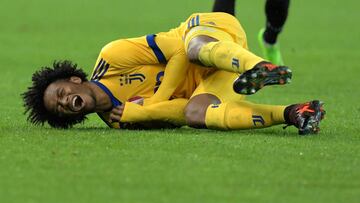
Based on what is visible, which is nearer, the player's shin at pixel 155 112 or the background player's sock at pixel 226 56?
the background player's sock at pixel 226 56

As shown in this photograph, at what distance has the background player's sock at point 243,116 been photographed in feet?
22.5

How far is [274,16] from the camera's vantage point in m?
10.7

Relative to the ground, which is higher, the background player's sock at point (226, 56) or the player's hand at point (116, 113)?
the background player's sock at point (226, 56)

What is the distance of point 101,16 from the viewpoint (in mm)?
19688

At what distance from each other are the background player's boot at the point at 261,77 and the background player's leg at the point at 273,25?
13.8 feet

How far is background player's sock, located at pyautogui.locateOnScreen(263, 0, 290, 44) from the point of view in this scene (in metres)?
10.5

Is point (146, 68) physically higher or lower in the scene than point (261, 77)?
lower

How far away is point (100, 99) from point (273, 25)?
14.0ft

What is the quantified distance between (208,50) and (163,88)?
1.63 ft

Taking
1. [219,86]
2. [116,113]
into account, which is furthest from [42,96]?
[219,86]

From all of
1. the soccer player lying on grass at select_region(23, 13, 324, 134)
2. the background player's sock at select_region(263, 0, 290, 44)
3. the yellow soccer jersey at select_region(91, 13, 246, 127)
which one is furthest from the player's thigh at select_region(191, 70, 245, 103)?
the background player's sock at select_region(263, 0, 290, 44)

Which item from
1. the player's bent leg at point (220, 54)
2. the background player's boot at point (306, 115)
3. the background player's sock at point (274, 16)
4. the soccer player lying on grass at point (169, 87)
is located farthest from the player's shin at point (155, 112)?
the background player's sock at point (274, 16)

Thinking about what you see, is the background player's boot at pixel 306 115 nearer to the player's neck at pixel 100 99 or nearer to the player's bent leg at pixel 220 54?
the player's bent leg at pixel 220 54

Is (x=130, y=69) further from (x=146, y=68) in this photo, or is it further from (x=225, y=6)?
(x=225, y=6)
